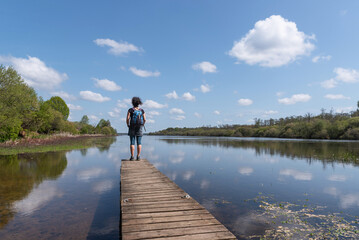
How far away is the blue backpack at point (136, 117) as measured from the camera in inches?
404

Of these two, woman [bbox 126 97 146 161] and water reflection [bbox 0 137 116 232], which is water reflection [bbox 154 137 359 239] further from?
water reflection [bbox 0 137 116 232]

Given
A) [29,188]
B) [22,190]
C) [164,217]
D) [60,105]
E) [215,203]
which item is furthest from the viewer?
[60,105]

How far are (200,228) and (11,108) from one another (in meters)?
32.0

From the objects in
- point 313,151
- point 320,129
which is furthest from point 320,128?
point 313,151

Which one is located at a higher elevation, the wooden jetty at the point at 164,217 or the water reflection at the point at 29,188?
the wooden jetty at the point at 164,217

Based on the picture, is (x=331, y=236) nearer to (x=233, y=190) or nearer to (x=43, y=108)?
(x=233, y=190)

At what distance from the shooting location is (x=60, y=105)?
7450cm

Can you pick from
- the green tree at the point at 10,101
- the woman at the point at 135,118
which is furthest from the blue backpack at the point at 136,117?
the green tree at the point at 10,101

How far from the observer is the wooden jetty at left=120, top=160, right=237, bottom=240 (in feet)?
11.2

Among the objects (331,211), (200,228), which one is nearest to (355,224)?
(331,211)

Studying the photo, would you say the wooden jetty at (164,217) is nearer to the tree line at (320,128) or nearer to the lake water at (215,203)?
the lake water at (215,203)

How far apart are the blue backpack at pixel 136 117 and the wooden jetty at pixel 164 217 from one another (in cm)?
424

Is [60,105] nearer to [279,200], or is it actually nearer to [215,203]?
[215,203]

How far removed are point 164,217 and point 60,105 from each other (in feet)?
268
